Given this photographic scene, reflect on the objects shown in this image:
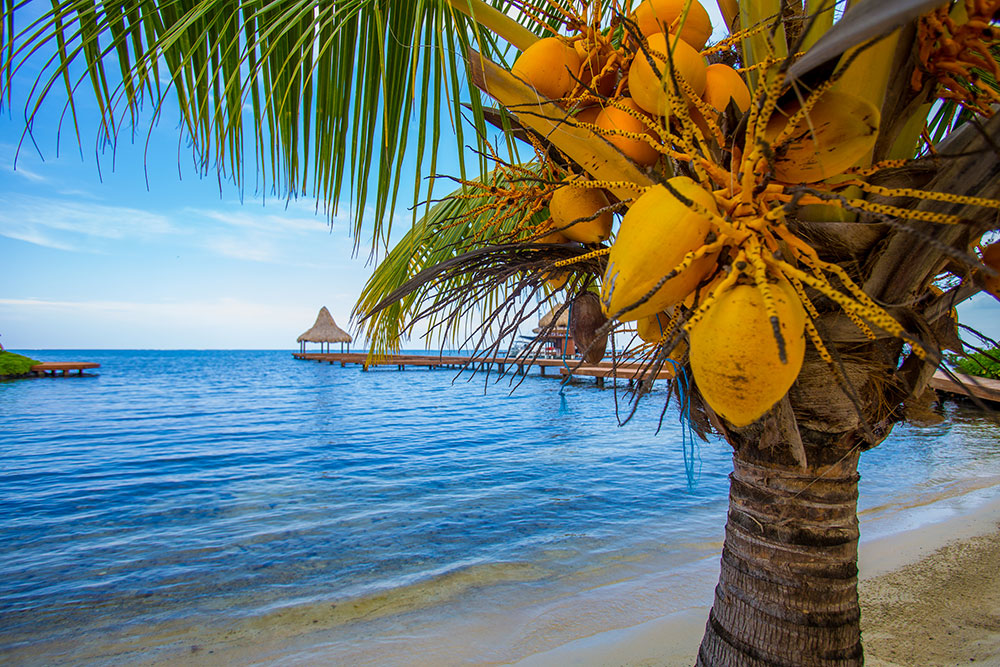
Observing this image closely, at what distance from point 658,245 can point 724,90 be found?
38 centimetres

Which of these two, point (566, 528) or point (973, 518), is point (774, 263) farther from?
point (973, 518)

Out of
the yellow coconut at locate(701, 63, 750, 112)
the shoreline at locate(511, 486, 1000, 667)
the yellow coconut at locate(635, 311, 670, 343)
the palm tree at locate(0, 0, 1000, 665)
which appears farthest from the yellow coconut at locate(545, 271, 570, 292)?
the shoreline at locate(511, 486, 1000, 667)

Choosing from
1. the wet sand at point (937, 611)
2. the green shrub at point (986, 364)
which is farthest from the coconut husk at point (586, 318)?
the wet sand at point (937, 611)

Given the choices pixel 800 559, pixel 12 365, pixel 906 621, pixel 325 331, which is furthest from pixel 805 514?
pixel 325 331

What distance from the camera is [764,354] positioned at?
0.51 meters

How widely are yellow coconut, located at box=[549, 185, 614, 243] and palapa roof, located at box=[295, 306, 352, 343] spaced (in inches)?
1702

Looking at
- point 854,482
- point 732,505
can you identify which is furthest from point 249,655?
point 854,482

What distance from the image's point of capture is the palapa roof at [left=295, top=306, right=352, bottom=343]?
42719 millimetres

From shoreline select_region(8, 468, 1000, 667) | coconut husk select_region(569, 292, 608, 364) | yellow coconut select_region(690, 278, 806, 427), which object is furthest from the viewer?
shoreline select_region(8, 468, 1000, 667)

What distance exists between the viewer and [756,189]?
0.59 metres

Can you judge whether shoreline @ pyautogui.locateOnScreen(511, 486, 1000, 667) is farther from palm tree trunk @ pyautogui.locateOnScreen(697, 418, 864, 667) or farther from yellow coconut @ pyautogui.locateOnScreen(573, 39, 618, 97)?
yellow coconut @ pyautogui.locateOnScreen(573, 39, 618, 97)

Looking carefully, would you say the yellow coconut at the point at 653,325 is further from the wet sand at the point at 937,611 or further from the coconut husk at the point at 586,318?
the wet sand at the point at 937,611

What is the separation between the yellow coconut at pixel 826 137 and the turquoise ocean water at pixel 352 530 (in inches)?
38.8

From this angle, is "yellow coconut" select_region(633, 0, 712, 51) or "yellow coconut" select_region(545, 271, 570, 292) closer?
"yellow coconut" select_region(633, 0, 712, 51)
